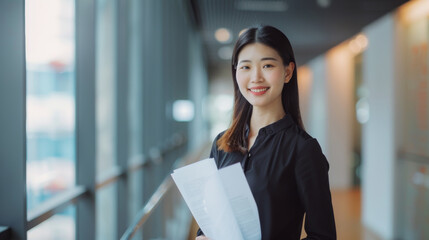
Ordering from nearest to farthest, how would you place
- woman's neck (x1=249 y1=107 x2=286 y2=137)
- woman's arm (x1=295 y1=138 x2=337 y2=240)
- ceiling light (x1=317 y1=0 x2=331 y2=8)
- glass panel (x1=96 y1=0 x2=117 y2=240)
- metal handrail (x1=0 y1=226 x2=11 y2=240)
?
woman's arm (x1=295 y1=138 x2=337 y2=240) < woman's neck (x1=249 y1=107 x2=286 y2=137) < metal handrail (x1=0 y1=226 x2=11 y2=240) < glass panel (x1=96 y1=0 x2=117 y2=240) < ceiling light (x1=317 y1=0 x2=331 y2=8)

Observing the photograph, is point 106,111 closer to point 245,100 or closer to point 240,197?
point 245,100

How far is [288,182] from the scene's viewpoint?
1.15 meters

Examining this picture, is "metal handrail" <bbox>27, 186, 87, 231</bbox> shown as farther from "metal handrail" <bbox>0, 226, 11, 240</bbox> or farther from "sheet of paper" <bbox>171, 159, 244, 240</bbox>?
"sheet of paper" <bbox>171, 159, 244, 240</bbox>

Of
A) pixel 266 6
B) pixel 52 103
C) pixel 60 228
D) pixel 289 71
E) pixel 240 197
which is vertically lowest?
pixel 60 228

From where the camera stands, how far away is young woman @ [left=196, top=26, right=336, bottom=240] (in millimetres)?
1118

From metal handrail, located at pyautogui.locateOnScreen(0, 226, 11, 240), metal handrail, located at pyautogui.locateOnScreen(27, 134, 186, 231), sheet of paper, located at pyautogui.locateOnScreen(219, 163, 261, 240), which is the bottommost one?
metal handrail, located at pyautogui.locateOnScreen(27, 134, 186, 231)

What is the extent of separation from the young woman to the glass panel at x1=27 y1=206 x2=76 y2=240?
68.1 inches

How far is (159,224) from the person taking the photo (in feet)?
12.8

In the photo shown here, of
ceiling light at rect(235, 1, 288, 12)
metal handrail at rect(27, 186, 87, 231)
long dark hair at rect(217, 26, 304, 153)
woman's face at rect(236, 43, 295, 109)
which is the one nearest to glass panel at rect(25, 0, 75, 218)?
metal handrail at rect(27, 186, 87, 231)

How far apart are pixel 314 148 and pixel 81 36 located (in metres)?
1.88

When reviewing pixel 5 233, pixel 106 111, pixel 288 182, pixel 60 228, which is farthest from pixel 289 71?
pixel 106 111

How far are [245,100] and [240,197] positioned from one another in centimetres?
31

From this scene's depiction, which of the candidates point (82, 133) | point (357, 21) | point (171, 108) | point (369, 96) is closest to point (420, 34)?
point (357, 21)

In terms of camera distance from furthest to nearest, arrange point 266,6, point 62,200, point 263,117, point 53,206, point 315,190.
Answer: point 266,6, point 62,200, point 53,206, point 263,117, point 315,190
